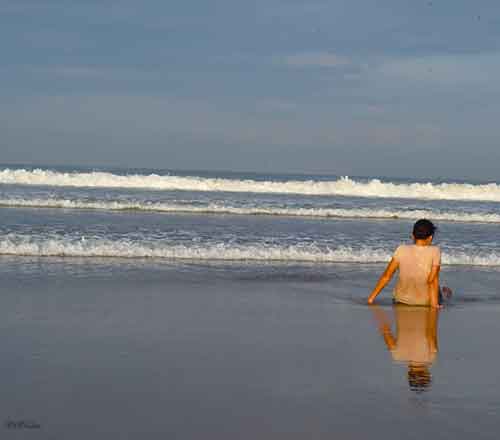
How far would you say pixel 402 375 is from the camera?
15.8 ft

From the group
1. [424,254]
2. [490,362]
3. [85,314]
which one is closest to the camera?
[490,362]

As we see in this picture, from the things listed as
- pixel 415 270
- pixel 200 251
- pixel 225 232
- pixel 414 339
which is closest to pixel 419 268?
pixel 415 270

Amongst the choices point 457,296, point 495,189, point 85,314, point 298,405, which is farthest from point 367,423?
point 495,189

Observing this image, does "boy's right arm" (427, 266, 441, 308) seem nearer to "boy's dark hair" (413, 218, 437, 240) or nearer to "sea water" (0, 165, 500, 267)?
"boy's dark hair" (413, 218, 437, 240)

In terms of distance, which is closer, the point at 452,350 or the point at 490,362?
the point at 490,362

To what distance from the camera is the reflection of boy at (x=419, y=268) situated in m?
7.48

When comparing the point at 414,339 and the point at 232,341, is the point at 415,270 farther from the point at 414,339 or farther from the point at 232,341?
the point at 232,341

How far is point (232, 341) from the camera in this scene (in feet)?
18.9

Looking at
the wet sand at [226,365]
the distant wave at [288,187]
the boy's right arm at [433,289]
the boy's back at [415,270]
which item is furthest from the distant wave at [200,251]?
the distant wave at [288,187]

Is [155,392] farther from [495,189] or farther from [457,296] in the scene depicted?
[495,189]

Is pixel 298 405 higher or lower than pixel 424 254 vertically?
lower

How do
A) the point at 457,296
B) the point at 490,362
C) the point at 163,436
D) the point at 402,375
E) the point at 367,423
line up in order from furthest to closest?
the point at 457,296
the point at 490,362
the point at 402,375
the point at 367,423
the point at 163,436

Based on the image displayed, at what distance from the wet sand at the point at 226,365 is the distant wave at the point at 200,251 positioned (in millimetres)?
2404

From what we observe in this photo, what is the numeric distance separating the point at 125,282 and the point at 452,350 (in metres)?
4.35
